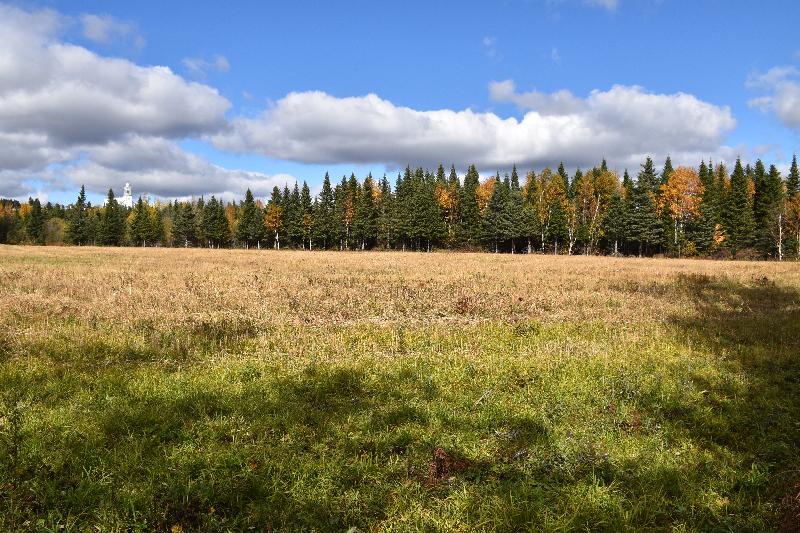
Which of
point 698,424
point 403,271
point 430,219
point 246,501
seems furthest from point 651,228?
point 246,501

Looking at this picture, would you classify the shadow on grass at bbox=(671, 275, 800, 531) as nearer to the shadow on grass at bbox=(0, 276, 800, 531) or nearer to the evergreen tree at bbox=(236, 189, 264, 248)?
the shadow on grass at bbox=(0, 276, 800, 531)

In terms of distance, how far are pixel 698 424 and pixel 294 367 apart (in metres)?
6.90

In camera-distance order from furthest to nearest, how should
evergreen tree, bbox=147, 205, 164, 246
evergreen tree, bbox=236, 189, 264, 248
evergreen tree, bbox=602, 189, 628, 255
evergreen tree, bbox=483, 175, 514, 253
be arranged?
evergreen tree, bbox=147, 205, 164, 246 → evergreen tree, bbox=236, 189, 264, 248 → evergreen tree, bbox=483, 175, 514, 253 → evergreen tree, bbox=602, 189, 628, 255

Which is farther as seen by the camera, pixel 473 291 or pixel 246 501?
pixel 473 291

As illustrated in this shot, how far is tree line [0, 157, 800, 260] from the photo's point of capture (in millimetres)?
63688

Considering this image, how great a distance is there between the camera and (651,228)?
64312mm

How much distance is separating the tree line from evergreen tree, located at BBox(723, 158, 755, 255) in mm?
146

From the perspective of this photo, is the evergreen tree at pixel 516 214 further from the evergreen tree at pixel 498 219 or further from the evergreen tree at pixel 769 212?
the evergreen tree at pixel 769 212

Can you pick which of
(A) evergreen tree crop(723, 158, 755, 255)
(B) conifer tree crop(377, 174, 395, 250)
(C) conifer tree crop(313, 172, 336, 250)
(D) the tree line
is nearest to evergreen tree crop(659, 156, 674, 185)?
(D) the tree line

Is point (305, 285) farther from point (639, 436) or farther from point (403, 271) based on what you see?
point (639, 436)

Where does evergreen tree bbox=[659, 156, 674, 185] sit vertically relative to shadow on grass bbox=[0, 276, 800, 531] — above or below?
above

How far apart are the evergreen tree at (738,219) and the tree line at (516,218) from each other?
0.15 metres

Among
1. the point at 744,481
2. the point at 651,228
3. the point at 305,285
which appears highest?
the point at 651,228

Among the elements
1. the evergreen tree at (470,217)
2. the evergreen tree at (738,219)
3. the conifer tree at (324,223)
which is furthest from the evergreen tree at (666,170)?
the conifer tree at (324,223)
